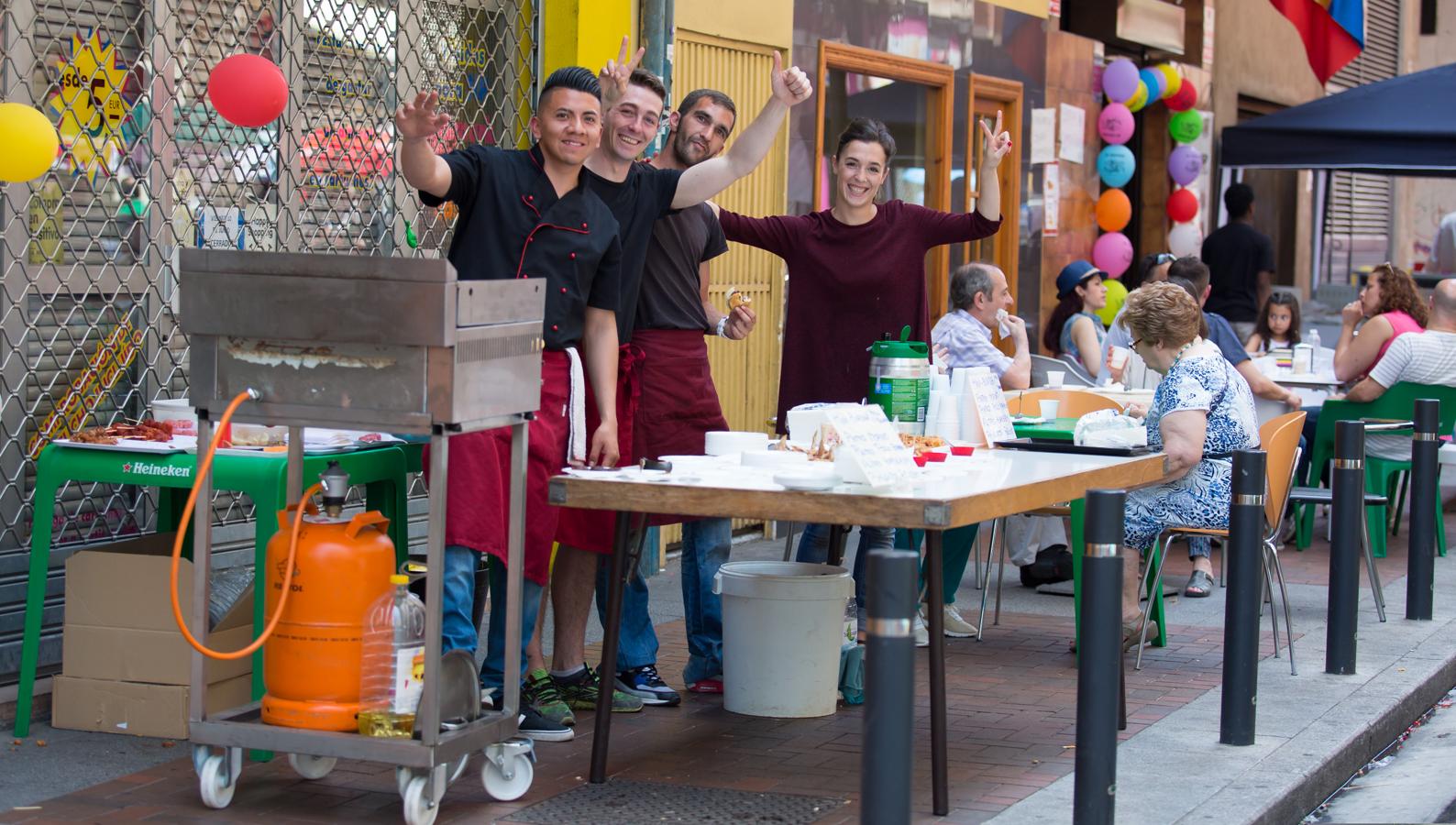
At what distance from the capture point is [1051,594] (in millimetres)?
8641

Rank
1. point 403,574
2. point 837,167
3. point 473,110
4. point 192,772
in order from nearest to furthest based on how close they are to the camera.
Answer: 1. point 403,574
2. point 192,772
3. point 837,167
4. point 473,110

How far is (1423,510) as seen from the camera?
25.6 ft

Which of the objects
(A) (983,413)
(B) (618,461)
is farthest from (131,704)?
(A) (983,413)

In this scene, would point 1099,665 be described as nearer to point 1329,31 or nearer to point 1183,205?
point 1183,205

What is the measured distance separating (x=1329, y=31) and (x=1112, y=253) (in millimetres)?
3726

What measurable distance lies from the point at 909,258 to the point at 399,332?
2.60 meters

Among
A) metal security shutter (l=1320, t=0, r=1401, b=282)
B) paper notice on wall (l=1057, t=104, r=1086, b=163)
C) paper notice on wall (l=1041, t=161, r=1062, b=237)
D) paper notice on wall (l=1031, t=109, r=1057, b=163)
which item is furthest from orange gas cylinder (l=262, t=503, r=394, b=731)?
metal security shutter (l=1320, t=0, r=1401, b=282)

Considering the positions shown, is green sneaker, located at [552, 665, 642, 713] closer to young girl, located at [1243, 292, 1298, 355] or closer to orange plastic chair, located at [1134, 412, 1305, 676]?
orange plastic chair, located at [1134, 412, 1305, 676]

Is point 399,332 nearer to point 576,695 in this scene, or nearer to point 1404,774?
point 576,695

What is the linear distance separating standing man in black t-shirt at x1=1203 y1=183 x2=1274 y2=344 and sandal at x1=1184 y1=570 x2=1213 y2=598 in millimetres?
6217

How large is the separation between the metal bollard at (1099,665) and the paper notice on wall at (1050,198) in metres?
9.22

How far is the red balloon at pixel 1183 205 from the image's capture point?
15.8 meters

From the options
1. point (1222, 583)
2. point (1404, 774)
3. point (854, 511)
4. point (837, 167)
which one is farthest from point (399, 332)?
point (1222, 583)


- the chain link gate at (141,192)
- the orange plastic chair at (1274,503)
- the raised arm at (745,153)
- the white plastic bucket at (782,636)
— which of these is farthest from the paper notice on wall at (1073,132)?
the white plastic bucket at (782,636)
